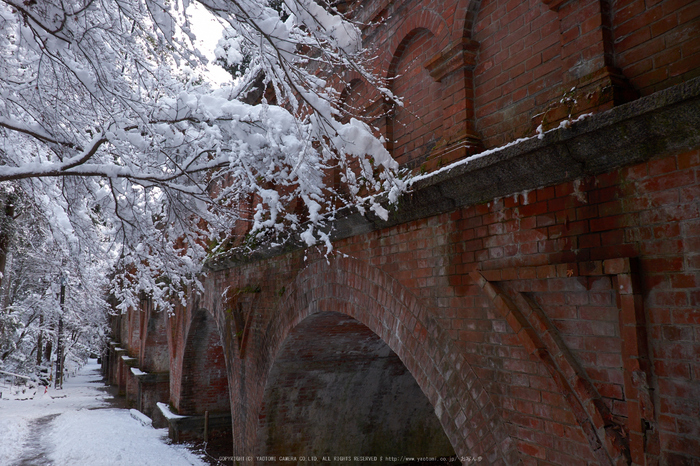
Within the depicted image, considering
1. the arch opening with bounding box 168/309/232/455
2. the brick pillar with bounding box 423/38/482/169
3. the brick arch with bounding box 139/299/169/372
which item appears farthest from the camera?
the brick arch with bounding box 139/299/169/372

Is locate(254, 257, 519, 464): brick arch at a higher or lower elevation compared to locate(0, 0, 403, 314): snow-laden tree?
lower

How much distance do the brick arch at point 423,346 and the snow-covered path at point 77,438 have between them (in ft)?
29.1

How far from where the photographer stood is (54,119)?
493 centimetres

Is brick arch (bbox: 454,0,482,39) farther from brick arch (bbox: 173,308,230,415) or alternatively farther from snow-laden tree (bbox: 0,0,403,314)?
brick arch (bbox: 173,308,230,415)

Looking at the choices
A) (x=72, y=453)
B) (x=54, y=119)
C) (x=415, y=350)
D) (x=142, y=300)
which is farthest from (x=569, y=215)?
(x=142, y=300)

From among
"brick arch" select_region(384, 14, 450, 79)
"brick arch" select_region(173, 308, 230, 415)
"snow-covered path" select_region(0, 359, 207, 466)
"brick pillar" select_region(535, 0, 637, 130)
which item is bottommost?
"snow-covered path" select_region(0, 359, 207, 466)

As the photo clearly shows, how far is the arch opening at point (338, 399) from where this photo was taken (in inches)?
306

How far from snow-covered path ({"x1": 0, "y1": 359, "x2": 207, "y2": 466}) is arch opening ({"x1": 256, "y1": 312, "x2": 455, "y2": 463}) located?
16.9 feet

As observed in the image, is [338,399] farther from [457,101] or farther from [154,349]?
[154,349]

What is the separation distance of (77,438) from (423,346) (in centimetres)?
1506

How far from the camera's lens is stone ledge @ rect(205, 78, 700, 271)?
231 centimetres

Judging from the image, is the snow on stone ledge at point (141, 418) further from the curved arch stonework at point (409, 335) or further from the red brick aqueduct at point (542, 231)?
the red brick aqueduct at point (542, 231)

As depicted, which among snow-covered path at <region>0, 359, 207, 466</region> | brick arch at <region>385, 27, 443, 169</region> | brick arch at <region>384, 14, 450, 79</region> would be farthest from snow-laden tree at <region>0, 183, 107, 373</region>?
brick arch at <region>384, 14, 450, 79</region>

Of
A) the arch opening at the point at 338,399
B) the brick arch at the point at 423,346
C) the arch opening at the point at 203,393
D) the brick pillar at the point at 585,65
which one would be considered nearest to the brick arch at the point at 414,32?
the brick pillar at the point at 585,65
